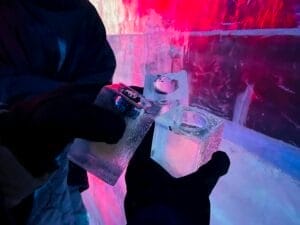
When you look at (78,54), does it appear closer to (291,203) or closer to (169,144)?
(169,144)

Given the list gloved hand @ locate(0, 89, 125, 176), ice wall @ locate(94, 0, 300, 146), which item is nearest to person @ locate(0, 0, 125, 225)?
gloved hand @ locate(0, 89, 125, 176)

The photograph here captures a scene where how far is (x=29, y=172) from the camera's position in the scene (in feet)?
1.26

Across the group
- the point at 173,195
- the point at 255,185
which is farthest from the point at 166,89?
the point at 255,185

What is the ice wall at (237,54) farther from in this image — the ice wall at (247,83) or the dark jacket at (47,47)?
the dark jacket at (47,47)

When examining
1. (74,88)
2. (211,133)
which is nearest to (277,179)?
(211,133)

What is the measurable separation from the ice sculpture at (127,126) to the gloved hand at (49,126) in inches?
0.8

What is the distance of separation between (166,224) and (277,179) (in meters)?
0.26

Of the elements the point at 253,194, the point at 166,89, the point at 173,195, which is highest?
the point at 166,89

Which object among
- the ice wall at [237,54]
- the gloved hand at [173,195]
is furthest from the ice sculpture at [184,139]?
the ice wall at [237,54]

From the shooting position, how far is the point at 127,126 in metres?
0.41

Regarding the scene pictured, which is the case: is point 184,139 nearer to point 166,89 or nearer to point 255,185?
point 166,89

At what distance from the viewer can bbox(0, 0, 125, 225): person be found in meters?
0.36

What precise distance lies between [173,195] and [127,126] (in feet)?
0.40

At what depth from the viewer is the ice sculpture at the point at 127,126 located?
0.40 meters
